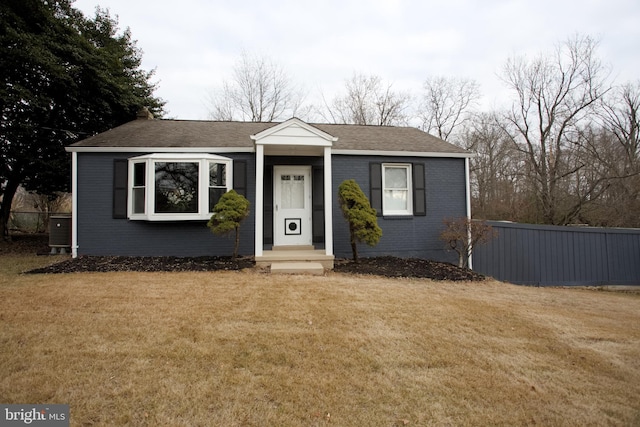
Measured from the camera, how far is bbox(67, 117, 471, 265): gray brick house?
8.26m

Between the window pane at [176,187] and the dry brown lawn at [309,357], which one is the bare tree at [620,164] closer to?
the dry brown lawn at [309,357]

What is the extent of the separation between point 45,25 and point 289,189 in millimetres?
9752

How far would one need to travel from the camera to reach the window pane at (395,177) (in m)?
9.45

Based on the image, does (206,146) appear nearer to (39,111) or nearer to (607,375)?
(39,111)

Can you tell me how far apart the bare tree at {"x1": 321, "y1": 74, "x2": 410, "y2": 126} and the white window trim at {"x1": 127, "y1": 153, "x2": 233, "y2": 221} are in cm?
1611

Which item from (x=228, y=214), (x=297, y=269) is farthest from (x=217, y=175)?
(x=297, y=269)

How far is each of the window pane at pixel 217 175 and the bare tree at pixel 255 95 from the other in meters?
14.4

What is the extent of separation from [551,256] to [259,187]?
28.8 ft

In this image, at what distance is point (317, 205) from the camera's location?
30.5 feet

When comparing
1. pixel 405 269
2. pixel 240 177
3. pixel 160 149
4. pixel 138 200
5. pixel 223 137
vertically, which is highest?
pixel 223 137

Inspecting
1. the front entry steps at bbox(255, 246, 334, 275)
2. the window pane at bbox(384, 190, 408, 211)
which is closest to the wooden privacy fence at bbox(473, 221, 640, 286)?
the window pane at bbox(384, 190, 408, 211)

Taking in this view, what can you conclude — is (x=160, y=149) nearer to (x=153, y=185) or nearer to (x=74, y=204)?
(x=153, y=185)

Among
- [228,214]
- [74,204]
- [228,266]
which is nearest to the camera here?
[228,214]

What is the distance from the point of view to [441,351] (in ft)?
11.4
